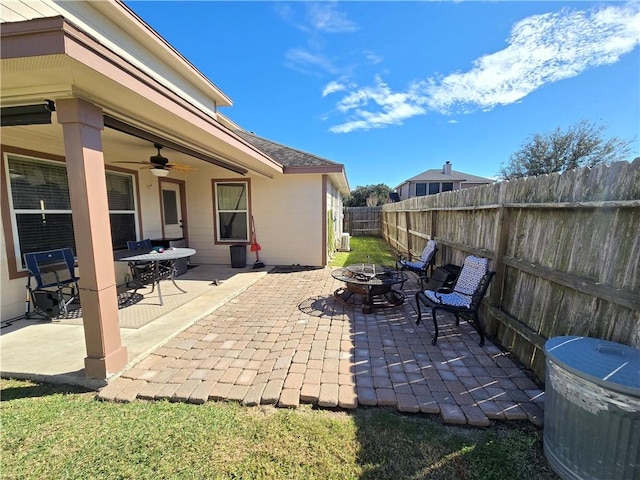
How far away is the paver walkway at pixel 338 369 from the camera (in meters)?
2.32

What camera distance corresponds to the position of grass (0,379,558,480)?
1695mm

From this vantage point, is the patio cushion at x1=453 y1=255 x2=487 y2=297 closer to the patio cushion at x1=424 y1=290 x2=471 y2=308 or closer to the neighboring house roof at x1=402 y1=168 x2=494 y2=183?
the patio cushion at x1=424 y1=290 x2=471 y2=308

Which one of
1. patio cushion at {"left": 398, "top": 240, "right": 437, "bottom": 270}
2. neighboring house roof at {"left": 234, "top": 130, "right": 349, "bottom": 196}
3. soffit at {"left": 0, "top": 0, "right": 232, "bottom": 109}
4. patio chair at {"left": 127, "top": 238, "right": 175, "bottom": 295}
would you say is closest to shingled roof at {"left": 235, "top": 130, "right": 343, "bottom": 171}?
neighboring house roof at {"left": 234, "top": 130, "right": 349, "bottom": 196}

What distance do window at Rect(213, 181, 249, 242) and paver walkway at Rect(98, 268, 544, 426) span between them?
427 cm

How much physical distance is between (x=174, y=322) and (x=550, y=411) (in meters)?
4.21

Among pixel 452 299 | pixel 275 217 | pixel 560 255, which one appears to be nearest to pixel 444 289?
pixel 452 299

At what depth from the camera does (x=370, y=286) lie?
14.5 ft

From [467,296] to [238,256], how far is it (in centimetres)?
608

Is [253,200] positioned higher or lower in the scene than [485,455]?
higher

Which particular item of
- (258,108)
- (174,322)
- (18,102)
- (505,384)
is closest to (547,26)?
(505,384)

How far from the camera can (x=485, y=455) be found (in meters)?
1.81

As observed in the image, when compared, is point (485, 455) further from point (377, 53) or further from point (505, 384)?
point (377, 53)

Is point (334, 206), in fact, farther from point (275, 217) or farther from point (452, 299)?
point (452, 299)

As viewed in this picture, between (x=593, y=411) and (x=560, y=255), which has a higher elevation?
(x=560, y=255)
